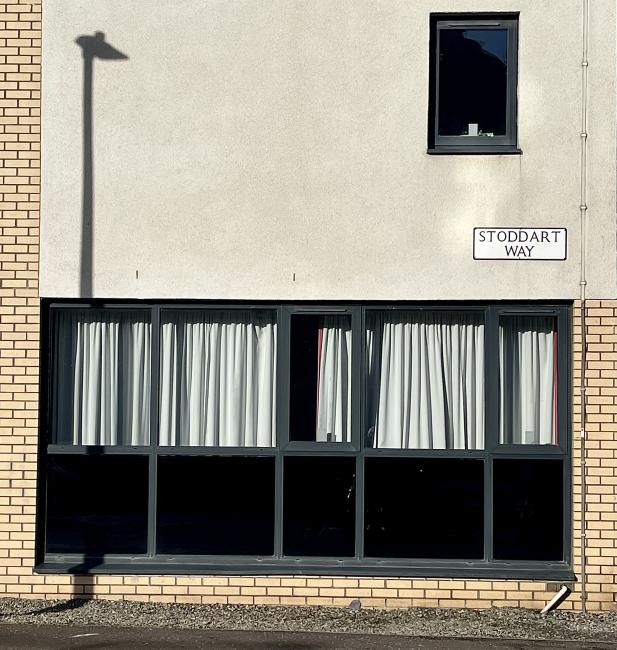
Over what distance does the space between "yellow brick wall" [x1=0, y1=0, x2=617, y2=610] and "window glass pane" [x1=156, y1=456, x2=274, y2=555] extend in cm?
31

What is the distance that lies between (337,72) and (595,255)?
2547 millimetres

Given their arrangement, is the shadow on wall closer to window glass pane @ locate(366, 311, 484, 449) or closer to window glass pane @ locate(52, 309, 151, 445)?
window glass pane @ locate(52, 309, 151, 445)

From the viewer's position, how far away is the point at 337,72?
9.62m

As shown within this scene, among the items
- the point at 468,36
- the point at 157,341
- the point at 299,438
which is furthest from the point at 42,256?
the point at 468,36

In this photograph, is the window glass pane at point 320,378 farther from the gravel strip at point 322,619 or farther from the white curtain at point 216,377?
the gravel strip at point 322,619

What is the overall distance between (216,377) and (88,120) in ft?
7.70

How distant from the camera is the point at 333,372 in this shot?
387 inches

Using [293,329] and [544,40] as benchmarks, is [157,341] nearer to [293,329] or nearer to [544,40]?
[293,329]

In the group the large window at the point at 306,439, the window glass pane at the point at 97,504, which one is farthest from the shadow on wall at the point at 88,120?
the window glass pane at the point at 97,504

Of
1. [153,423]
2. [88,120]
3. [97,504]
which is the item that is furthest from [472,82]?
[97,504]

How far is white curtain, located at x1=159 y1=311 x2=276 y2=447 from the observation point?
9812 millimetres

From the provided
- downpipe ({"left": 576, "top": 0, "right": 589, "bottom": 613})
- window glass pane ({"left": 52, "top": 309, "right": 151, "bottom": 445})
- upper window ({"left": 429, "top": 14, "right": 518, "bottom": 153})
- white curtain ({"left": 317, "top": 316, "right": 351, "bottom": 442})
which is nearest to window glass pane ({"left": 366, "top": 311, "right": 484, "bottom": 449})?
white curtain ({"left": 317, "top": 316, "right": 351, "bottom": 442})

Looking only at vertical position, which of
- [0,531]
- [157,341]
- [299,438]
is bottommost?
[0,531]

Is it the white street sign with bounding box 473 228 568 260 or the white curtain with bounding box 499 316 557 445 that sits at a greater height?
the white street sign with bounding box 473 228 568 260
